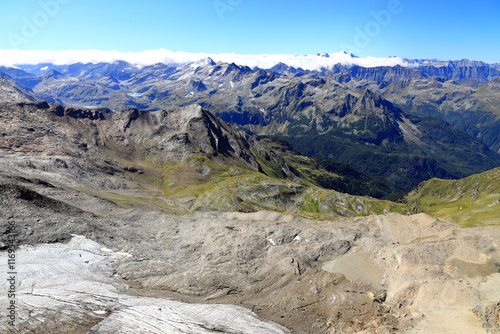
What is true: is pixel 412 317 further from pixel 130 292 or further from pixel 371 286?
pixel 130 292

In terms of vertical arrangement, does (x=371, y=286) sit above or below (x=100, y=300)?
above

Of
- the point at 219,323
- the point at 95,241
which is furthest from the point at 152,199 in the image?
the point at 219,323

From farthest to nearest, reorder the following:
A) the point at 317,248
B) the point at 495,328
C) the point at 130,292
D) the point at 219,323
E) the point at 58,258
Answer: the point at 317,248, the point at 58,258, the point at 130,292, the point at 219,323, the point at 495,328

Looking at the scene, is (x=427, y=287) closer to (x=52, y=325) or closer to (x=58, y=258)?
(x=52, y=325)

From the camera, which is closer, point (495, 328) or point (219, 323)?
point (495, 328)

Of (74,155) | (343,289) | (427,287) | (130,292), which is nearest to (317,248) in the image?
(343,289)

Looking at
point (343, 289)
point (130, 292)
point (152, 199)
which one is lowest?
point (152, 199)

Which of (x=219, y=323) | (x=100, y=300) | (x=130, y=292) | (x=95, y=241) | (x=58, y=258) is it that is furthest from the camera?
(x=95, y=241)

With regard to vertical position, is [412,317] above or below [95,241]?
above

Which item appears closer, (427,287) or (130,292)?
(427,287)
